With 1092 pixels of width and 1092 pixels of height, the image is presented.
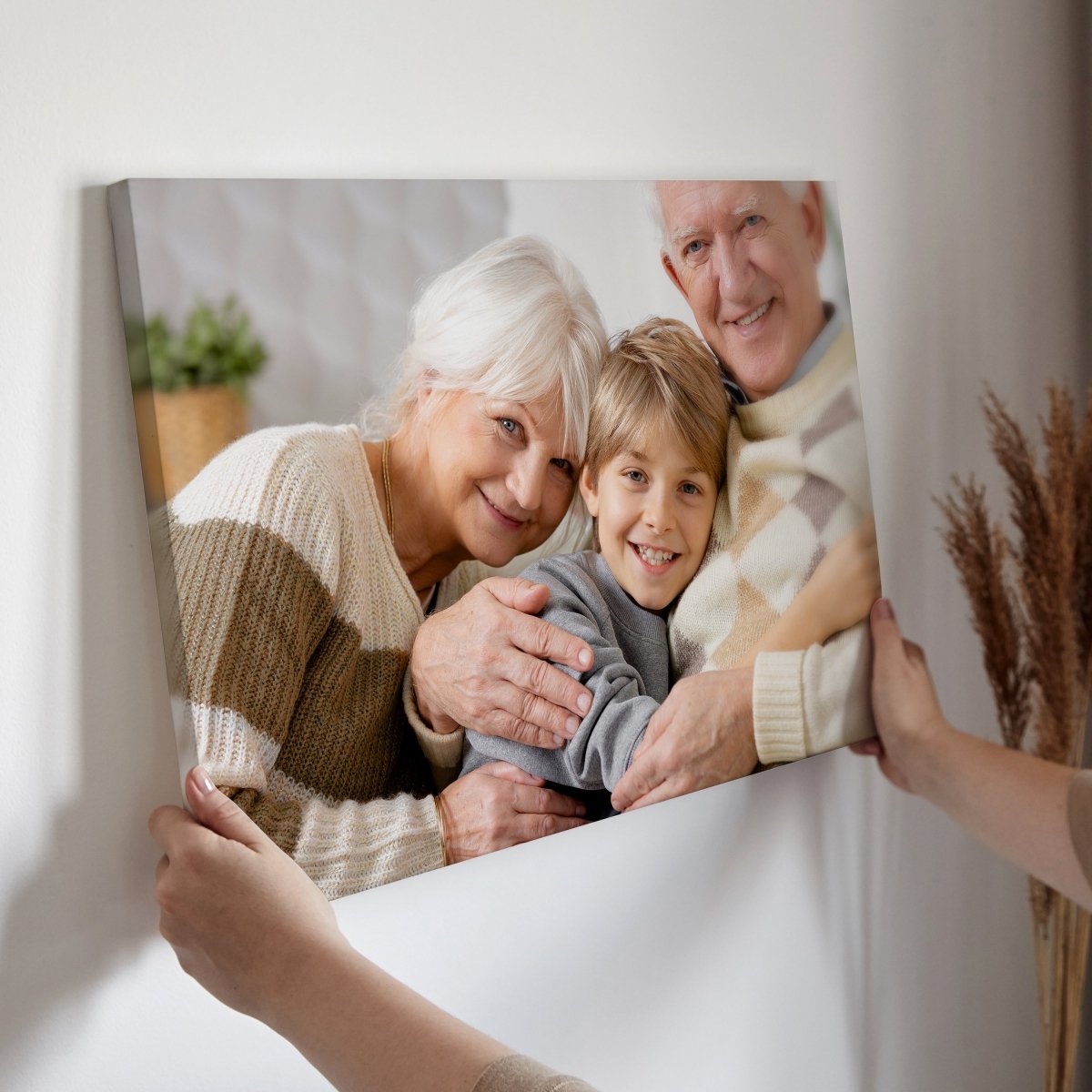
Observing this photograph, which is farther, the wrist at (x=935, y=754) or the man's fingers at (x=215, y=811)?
the wrist at (x=935, y=754)

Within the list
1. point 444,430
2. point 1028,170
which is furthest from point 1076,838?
point 1028,170

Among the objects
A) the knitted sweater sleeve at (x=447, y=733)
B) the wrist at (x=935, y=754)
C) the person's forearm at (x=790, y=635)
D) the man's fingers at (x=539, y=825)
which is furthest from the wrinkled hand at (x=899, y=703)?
the knitted sweater sleeve at (x=447, y=733)

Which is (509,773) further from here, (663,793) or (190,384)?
(190,384)

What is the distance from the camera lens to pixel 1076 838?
41.3 inches

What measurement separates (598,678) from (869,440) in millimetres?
533

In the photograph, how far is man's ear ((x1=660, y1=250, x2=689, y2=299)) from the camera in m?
0.98

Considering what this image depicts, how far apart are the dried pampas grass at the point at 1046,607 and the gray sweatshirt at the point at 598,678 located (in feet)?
1.77

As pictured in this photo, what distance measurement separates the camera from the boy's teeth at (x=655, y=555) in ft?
3.18

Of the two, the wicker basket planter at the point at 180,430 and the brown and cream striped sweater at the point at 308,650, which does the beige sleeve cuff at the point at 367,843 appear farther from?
the wicker basket planter at the point at 180,430

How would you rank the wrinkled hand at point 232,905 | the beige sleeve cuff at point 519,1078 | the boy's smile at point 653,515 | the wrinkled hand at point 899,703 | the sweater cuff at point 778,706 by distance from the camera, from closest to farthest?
the beige sleeve cuff at point 519,1078 < the wrinkled hand at point 232,905 < the boy's smile at point 653,515 < the sweater cuff at point 778,706 < the wrinkled hand at point 899,703

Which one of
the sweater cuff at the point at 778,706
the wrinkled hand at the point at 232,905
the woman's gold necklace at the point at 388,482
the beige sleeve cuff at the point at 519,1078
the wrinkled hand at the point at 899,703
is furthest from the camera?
the wrinkled hand at the point at 899,703

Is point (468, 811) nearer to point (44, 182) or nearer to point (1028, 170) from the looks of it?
point (44, 182)

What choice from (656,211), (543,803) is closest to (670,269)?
(656,211)

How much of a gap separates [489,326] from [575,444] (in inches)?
5.1
